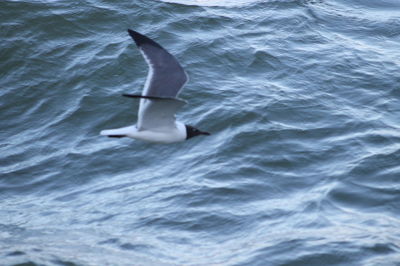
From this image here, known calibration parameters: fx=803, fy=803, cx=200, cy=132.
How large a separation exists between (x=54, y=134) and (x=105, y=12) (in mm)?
3665

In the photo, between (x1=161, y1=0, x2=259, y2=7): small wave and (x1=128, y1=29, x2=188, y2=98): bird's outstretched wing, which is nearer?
(x1=128, y1=29, x2=188, y2=98): bird's outstretched wing

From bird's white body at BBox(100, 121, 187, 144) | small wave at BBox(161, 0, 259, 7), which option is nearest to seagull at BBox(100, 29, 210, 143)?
bird's white body at BBox(100, 121, 187, 144)

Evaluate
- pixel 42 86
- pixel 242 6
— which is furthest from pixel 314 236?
pixel 242 6

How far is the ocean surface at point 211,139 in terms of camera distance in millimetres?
9508

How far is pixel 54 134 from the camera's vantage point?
12531mm

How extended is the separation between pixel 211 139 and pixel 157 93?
4.20 metres

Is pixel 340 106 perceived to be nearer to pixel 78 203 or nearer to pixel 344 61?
pixel 344 61

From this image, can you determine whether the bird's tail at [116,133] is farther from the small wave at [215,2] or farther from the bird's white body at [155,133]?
the small wave at [215,2]

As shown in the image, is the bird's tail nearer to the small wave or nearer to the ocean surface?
the ocean surface

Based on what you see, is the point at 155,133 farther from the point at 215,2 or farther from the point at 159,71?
the point at 215,2

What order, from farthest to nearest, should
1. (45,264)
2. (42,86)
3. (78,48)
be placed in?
(78,48)
(42,86)
(45,264)

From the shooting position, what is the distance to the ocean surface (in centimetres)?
951

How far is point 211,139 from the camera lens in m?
11.9

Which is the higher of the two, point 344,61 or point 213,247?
point 344,61
